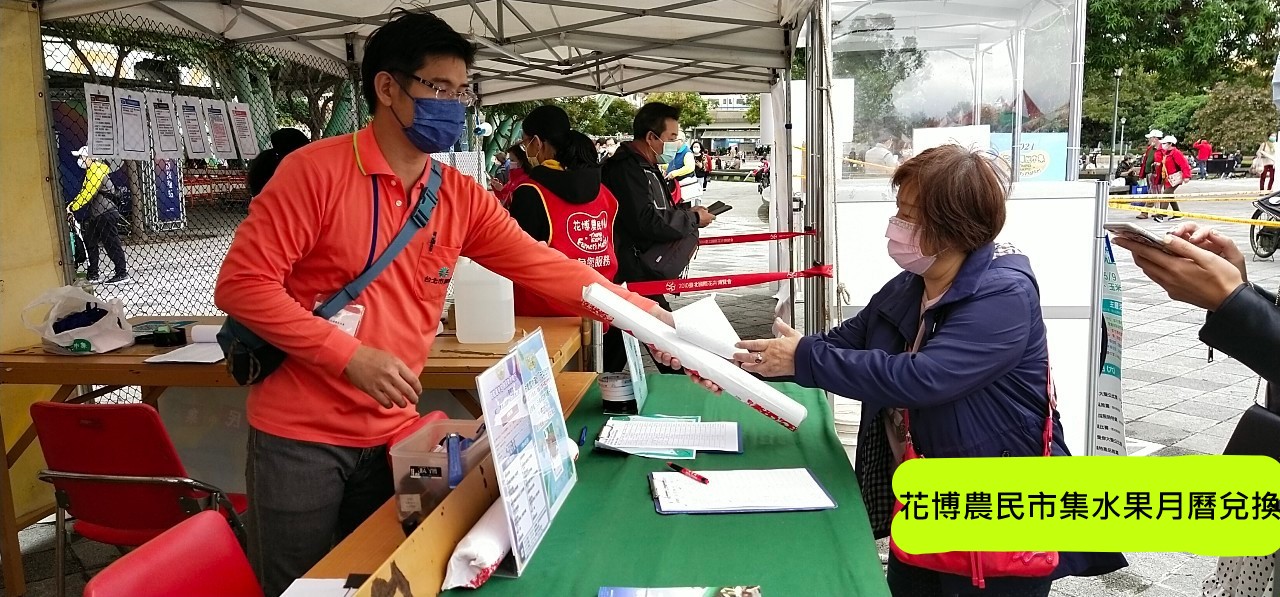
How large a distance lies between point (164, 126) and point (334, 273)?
99.6 inches

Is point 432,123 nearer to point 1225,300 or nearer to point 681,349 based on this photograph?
point 681,349

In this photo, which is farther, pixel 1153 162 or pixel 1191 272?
pixel 1153 162

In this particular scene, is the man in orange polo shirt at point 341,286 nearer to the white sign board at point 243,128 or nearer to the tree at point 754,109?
the white sign board at point 243,128

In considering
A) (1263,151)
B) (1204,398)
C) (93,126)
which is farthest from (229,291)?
(1263,151)

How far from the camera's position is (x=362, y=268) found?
5.53 feet

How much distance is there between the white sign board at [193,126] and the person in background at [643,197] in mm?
1888

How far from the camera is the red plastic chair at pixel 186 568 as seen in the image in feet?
4.27

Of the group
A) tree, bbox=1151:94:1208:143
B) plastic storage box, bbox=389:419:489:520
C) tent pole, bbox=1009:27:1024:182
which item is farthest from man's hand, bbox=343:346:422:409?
tree, bbox=1151:94:1208:143

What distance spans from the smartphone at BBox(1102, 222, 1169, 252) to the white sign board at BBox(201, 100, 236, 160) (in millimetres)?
3805

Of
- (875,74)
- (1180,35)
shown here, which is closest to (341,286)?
(875,74)

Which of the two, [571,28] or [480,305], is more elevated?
[571,28]

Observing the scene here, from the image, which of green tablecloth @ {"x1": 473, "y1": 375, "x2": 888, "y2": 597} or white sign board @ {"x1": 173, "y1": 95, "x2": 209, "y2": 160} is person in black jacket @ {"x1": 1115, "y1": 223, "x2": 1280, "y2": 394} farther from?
white sign board @ {"x1": 173, "y1": 95, "x2": 209, "y2": 160}

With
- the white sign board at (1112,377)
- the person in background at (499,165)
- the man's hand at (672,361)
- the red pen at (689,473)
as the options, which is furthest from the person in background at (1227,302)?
the person in background at (499,165)

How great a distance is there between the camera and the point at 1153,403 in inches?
197
